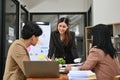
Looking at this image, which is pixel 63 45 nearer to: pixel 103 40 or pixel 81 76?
pixel 103 40

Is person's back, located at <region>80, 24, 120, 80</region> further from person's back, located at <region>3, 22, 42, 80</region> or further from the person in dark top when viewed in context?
the person in dark top

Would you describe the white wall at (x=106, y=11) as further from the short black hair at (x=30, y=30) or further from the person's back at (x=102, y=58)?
the short black hair at (x=30, y=30)

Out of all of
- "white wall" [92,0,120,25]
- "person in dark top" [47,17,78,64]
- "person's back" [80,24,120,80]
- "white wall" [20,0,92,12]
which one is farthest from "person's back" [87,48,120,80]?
"white wall" [20,0,92,12]

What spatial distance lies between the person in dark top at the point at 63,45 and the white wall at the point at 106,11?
3.49m

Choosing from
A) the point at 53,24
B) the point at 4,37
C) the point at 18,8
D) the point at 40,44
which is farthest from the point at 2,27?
the point at 53,24

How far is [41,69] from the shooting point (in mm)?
2006

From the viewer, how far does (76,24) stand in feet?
28.7

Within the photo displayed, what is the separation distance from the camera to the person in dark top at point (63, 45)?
3312mm

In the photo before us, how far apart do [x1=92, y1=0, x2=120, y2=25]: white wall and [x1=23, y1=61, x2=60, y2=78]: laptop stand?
4912mm

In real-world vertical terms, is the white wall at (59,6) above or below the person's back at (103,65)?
above

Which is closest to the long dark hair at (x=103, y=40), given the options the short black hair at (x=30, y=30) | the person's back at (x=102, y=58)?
the person's back at (x=102, y=58)

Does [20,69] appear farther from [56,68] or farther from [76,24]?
[76,24]

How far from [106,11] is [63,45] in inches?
151

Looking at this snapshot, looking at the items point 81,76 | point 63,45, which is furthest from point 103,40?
point 63,45
